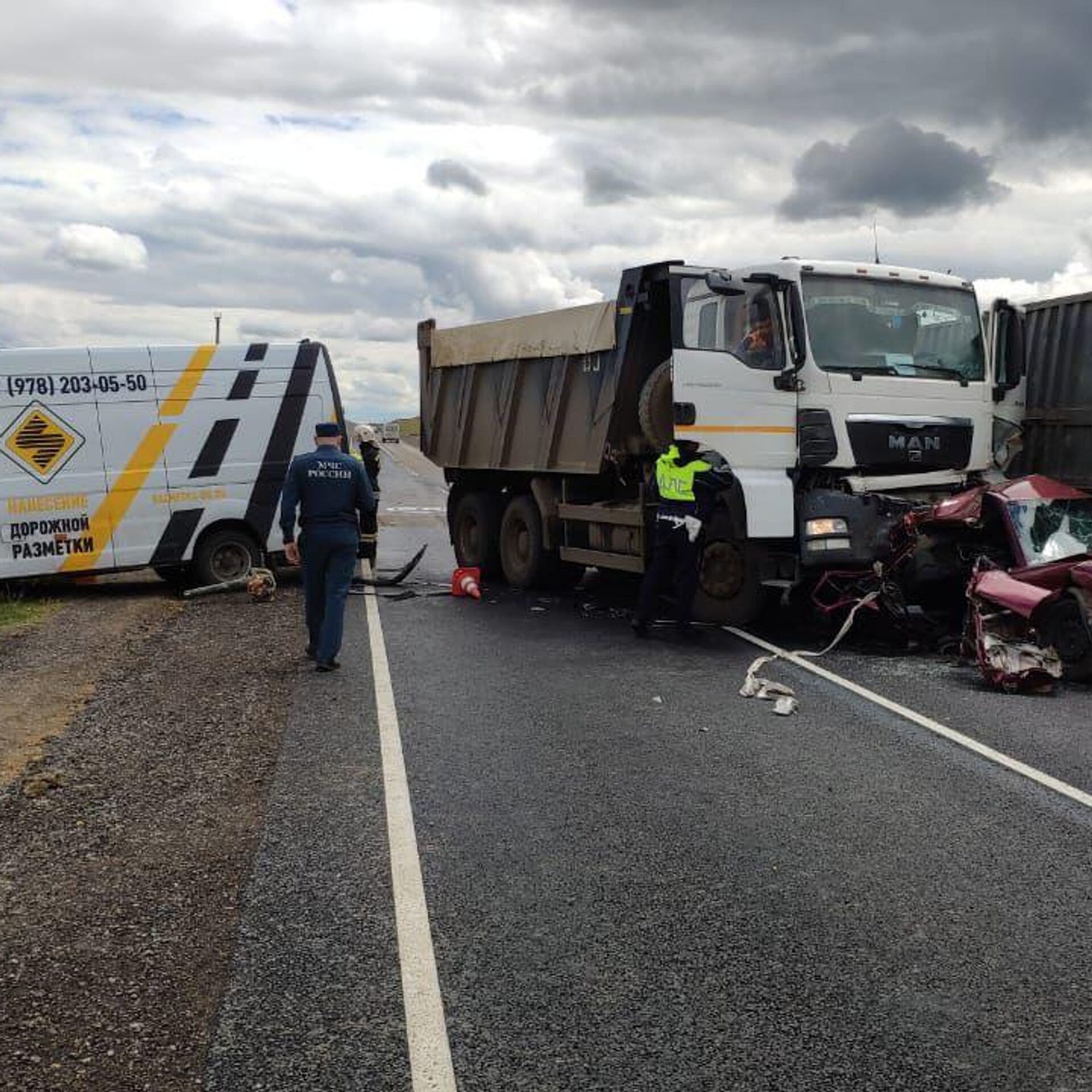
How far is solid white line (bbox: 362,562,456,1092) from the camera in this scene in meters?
3.49

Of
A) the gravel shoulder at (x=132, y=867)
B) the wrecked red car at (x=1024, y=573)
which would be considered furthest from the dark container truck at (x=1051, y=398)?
the gravel shoulder at (x=132, y=867)

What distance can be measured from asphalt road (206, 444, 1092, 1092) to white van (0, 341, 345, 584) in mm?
6015

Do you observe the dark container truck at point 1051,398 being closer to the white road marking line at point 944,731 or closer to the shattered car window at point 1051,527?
the shattered car window at point 1051,527

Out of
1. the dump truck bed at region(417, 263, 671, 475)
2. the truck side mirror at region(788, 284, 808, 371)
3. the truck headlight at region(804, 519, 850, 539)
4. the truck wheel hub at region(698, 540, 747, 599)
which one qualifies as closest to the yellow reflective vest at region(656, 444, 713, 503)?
the truck wheel hub at region(698, 540, 747, 599)

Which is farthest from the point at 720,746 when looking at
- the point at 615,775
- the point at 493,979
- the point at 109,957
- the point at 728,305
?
the point at 728,305

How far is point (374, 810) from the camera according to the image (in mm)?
5852

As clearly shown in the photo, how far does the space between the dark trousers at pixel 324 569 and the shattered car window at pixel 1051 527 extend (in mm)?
5108

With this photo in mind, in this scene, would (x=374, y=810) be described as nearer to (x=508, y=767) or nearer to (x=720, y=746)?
(x=508, y=767)

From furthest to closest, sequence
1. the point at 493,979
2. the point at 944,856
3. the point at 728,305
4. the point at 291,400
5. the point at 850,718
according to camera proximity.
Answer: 1. the point at 291,400
2. the point at 728,305
3. the point at 850,718
4. the point at 944,856
5. the point at 493,979

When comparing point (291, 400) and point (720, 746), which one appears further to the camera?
point (291, 400)

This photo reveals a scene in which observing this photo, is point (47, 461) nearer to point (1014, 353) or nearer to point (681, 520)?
point (681, 520)

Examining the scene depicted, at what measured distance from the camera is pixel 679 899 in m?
4.73

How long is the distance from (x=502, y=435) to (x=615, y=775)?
8.61 m

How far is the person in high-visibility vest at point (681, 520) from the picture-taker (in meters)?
10.7
